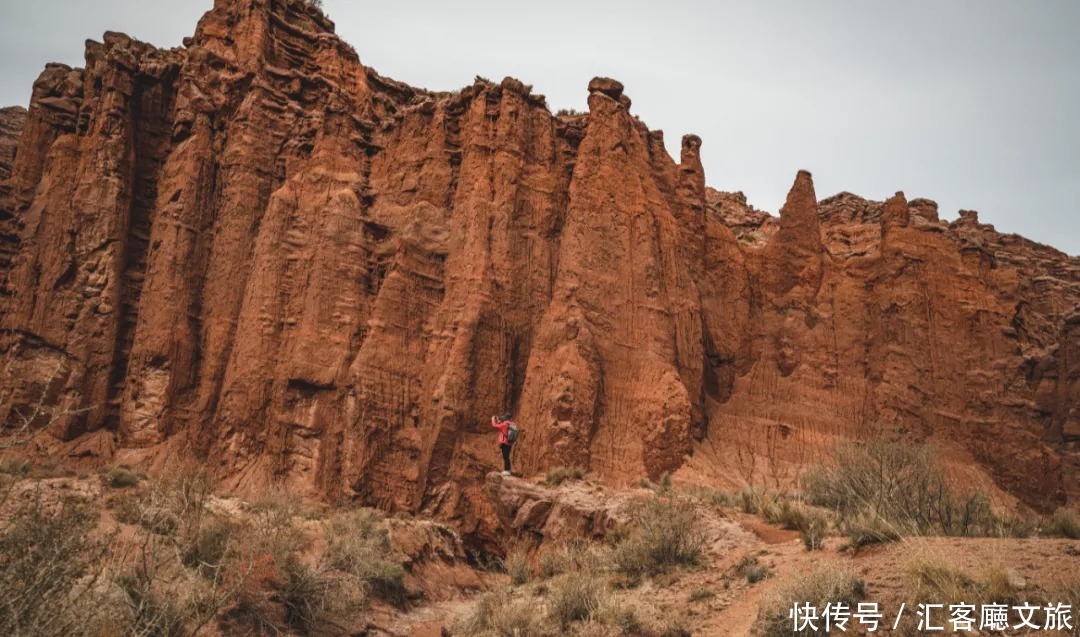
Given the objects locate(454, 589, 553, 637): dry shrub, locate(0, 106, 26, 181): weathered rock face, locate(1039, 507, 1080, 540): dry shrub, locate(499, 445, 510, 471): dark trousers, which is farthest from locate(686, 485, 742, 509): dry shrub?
locate(0, 106, 26, 181): weathered rock face

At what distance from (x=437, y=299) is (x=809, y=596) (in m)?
18.6

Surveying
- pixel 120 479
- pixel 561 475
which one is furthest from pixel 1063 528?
pixel 120 479

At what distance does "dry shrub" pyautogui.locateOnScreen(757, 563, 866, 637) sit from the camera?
11.2 metres

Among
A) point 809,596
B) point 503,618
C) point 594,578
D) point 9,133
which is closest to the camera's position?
point 809,596

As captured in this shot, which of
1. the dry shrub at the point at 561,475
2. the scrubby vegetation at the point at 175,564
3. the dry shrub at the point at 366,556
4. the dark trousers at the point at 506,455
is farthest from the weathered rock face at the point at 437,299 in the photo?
the scrubby vegetation at the point at 175,564

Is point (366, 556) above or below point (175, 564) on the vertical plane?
below

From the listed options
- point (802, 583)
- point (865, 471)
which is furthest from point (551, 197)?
point (802, 583)

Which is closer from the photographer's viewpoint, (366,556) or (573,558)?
(573,558)

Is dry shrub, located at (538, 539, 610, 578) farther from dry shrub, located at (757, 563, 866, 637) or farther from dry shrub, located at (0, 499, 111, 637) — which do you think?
dry shrub, located at (0, 499, 111, 637)

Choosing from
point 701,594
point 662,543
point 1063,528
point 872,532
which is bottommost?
point 701,594

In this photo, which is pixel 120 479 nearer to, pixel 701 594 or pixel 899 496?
Answer: pixel 701 594

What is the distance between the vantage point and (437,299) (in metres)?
27.8

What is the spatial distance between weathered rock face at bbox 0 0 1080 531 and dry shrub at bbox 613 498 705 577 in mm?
5979

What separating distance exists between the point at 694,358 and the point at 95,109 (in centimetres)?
2469
